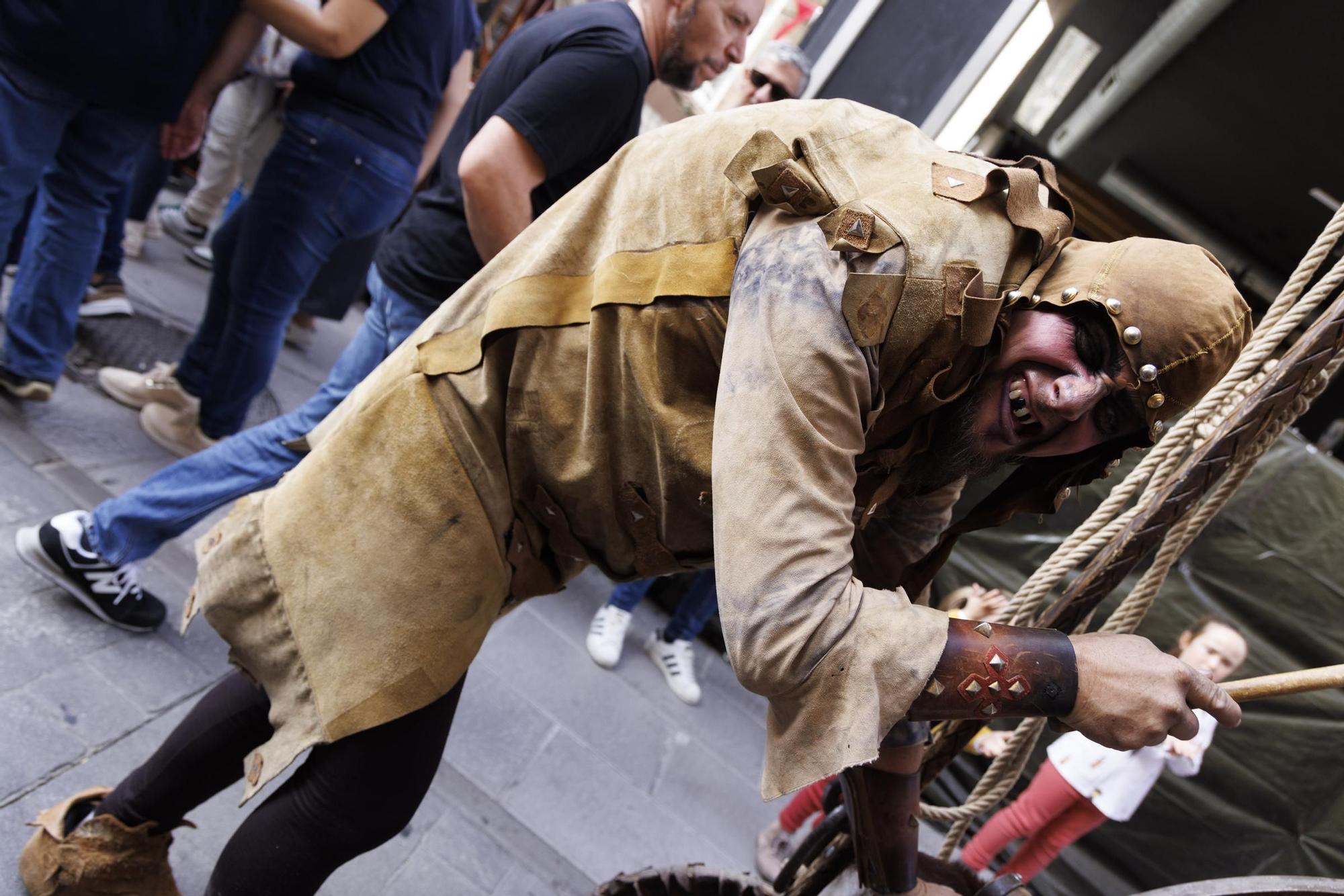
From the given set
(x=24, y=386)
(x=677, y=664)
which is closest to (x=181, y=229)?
(x=24, y=386)

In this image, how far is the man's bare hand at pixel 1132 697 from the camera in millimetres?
1067

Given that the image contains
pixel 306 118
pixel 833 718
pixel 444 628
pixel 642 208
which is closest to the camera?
pixel 833 718

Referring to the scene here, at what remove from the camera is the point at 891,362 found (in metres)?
1.10

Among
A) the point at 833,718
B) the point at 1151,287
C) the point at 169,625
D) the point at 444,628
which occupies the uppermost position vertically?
the point at 1151,287

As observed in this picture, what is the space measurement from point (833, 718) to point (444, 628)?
648mm

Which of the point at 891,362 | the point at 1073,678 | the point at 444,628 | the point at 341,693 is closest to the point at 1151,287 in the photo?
the point at 891,362

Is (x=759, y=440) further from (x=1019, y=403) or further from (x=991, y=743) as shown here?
(x=991, y=743)

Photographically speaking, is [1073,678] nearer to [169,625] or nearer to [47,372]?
[169,625]

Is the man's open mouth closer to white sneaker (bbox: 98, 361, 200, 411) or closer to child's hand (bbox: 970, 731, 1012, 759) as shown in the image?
child's hand (bbox: 970, 731, 1012, 759)

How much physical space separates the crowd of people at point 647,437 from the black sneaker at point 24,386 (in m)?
0.86

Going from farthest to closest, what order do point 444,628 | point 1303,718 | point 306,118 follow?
point 1303,718
point 306,118
point 444,628

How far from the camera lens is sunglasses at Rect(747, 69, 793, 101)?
10.3ft

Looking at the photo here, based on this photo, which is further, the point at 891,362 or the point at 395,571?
the point at 395,571

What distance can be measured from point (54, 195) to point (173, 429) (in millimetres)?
902
